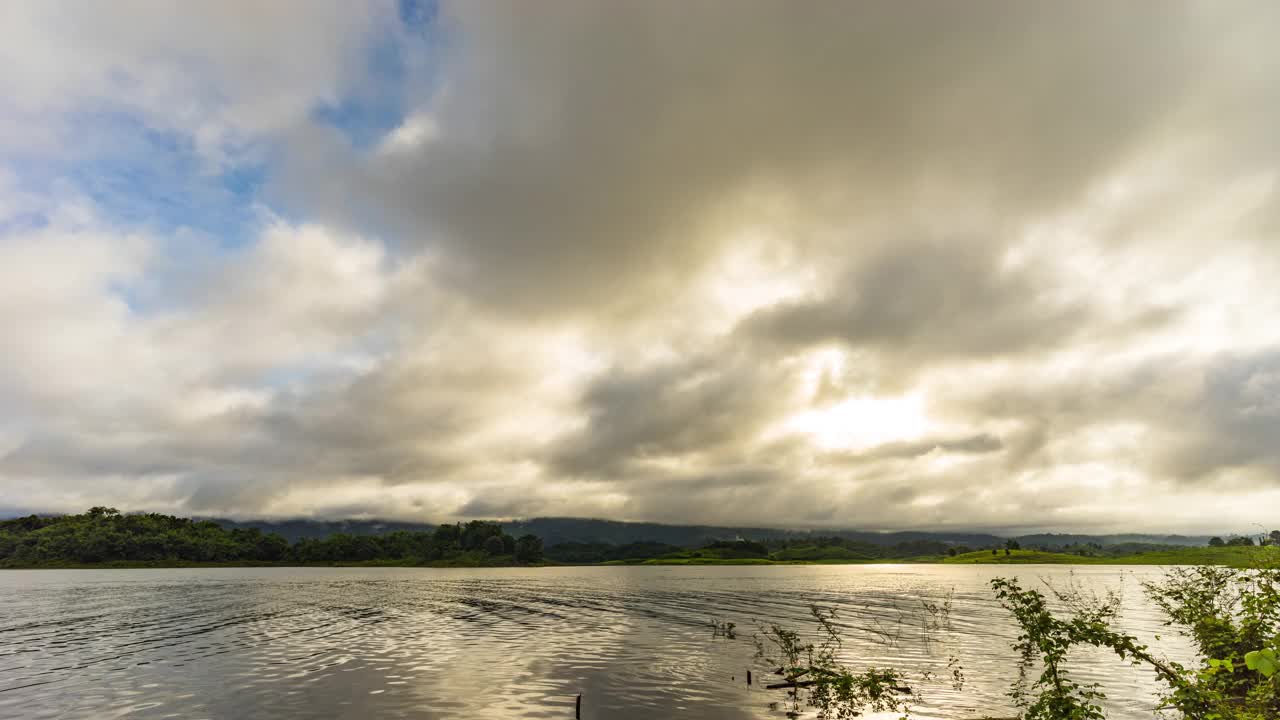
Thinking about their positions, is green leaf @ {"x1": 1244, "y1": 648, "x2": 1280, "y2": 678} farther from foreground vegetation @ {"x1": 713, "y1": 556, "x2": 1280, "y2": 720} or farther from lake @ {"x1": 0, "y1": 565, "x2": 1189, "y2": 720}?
lake @ {"x1": 0, "y1": 565, "x2": 1189, "y2": 720}

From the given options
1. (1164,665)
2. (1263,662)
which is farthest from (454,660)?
(1263,662)

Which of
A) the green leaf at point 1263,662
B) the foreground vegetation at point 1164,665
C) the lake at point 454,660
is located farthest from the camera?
the lake at point 454,660

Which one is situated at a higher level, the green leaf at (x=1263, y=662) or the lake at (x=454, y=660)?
the green leaf at (x=1263, y=662)

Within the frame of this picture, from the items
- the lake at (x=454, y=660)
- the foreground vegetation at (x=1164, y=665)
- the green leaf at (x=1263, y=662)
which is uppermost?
the green leaf at (x=1263, y=662)

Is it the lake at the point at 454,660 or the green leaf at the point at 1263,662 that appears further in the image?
the lake at the point at 454,660

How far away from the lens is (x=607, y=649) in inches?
2697

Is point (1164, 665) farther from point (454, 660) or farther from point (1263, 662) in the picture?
point (454, 660)

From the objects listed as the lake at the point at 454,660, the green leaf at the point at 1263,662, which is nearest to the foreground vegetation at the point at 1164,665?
the green leaf at the point at 1263,662

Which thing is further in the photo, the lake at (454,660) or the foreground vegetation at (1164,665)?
the lake at (454,660)

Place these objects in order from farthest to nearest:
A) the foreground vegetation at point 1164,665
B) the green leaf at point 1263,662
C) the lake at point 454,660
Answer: the lake at point 454,660
the foreground vegetation at point 1164,665
the green leaf at point 1263,662

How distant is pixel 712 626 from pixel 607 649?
2649 centimetres

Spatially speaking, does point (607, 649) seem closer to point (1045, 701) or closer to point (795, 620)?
point (795, 620)

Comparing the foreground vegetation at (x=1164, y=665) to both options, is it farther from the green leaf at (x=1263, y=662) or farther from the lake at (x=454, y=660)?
the lake at (x=454, y=660)

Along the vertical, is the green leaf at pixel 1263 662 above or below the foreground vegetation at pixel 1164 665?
above
